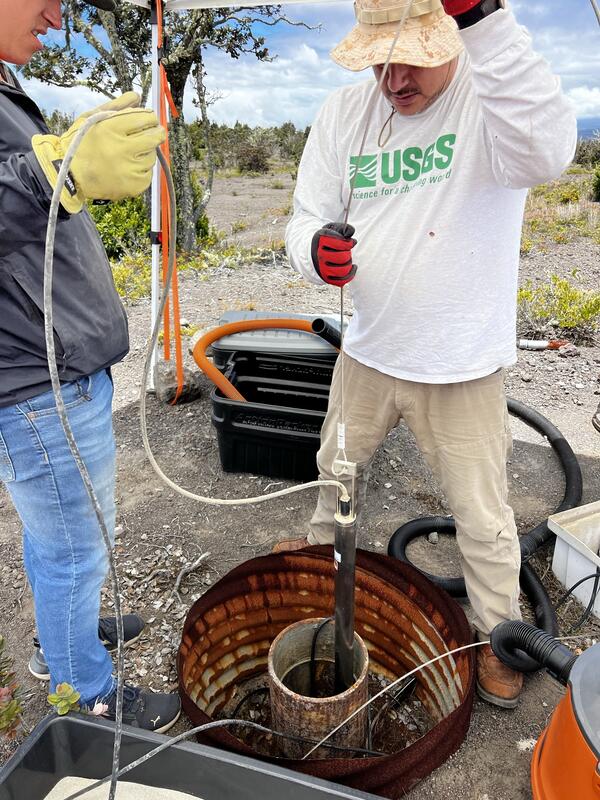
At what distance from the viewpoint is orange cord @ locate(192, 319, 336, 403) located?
3.10m

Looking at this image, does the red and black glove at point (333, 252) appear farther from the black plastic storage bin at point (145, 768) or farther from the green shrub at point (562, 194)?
the green shrub at point (562, 194)

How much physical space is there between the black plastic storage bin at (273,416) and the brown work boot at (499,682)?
135 centimetres

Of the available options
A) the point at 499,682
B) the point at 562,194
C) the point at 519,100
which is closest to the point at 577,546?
the point at 499,682

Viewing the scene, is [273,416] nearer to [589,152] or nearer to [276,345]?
[276,345]

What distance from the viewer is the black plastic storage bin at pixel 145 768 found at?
4.65 ft

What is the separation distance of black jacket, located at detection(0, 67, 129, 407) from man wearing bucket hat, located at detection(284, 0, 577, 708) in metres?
0.60

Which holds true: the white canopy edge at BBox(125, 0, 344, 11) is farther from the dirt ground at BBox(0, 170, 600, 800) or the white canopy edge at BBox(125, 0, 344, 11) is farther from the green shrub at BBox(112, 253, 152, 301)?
the green shrub at BBox(112, 253, 152, 301)

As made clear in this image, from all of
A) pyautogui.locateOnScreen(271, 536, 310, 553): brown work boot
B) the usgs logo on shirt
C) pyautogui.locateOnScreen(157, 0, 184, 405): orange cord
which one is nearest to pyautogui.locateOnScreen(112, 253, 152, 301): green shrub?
pyautogui.locateOnScreen(157, 0, 184, 405): orange cord

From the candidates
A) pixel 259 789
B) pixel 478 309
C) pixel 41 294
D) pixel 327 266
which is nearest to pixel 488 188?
pixel 478 309

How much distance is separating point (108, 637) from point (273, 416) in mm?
1312

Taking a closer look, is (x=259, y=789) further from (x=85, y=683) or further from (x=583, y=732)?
(x=583, y=732)

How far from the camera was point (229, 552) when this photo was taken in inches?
107

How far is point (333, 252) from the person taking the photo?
160 centimetres

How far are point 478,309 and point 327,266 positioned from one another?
18.9 inches
